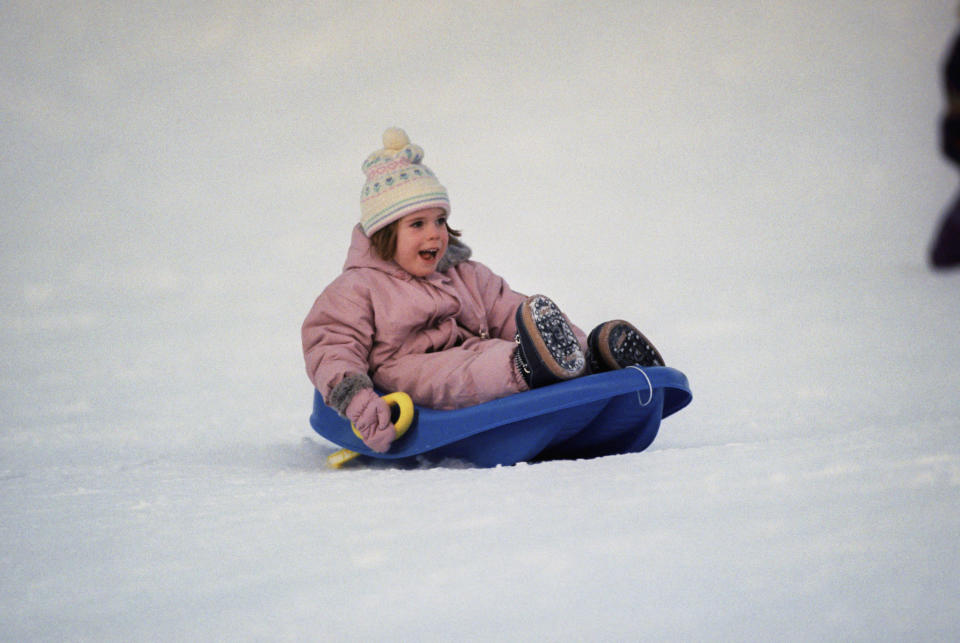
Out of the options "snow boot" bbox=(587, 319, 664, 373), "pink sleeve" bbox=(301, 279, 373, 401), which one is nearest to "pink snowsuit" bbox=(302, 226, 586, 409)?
"pink sleeve" bbox=(301, 279, 373, 401)

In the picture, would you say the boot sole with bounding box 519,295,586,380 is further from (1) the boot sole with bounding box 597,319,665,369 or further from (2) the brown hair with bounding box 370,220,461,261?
(2) the brown hair with bounding box 370,220,461,261

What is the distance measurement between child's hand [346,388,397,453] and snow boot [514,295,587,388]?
0.28 m

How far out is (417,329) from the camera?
1966 millimetres

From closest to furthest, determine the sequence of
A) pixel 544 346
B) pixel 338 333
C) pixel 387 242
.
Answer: pixel 544 346, pixel 338 333, pixel 387 242

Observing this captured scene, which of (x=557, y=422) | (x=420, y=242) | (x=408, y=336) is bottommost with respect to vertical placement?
(x=557, y=422)

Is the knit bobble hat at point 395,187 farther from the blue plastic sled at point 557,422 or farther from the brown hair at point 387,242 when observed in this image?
the blue plastic sled at point 557,422

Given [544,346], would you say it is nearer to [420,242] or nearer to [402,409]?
[402,409]

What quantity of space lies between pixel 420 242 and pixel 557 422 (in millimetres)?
540

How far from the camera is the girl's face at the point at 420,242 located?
6.41ft

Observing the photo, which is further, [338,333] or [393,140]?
[393,140]

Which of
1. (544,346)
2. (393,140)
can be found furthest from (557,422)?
(393,140)

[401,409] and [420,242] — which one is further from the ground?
[420,242]

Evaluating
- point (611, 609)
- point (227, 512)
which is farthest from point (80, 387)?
point (611, 609)

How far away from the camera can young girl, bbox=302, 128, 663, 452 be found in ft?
5.58
